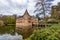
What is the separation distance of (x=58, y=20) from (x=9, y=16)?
1.13m

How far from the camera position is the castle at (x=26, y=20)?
10.3 feet

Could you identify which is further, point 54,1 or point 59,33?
point 54,1

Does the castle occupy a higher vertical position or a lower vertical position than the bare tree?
lower

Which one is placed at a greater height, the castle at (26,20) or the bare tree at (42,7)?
the bare tree at (42,7)

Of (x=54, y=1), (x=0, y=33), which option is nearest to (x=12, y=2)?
(x=0, y=33)

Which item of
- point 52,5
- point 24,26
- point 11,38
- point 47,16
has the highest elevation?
point 52,5

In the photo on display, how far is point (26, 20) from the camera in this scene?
314cm

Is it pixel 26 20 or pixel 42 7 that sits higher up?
pixel 42 7

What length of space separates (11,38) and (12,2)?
2.75ft

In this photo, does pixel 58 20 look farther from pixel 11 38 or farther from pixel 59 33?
pixel 11 38

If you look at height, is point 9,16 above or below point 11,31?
above

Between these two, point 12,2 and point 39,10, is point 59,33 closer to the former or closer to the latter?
point 39,10

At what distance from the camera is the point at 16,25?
311cm

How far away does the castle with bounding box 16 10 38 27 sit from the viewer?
3.13 m
